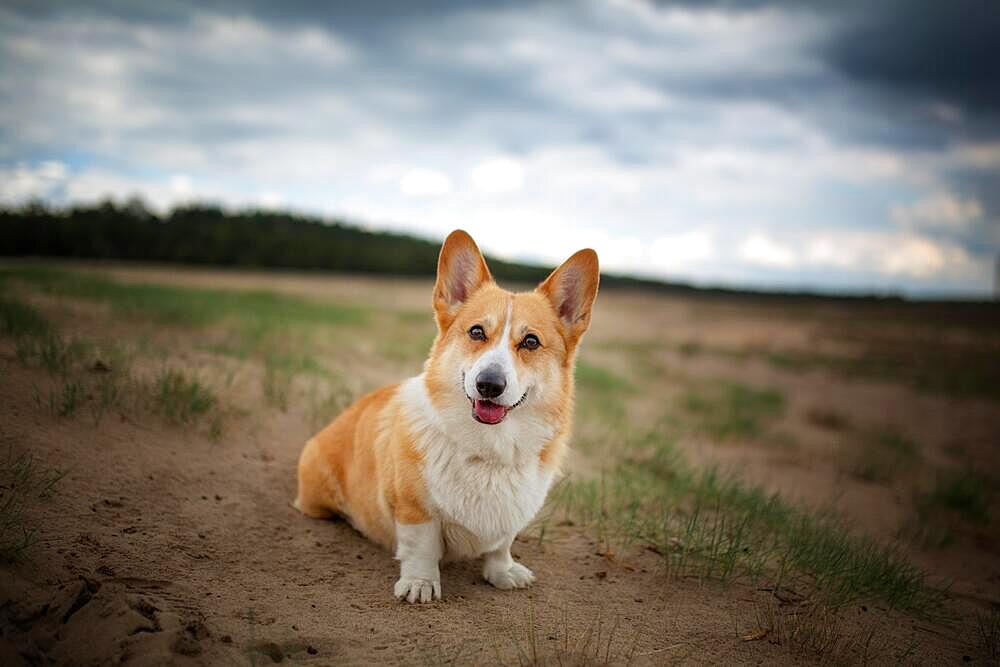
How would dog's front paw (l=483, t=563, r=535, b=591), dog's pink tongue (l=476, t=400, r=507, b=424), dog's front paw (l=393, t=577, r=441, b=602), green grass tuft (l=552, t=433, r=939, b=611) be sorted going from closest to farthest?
dog's pink tongue (l=476, t=400, r=507, b=424)
dog's front paw (l=393, t=577, r=441, b=602)
dog's front paw (l=483, t=563, r=535, b=591)
green grass tuft (l=552, t=433, r=939, b=611)

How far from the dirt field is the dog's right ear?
164cm

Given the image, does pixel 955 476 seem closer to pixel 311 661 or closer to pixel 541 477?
pixel 541 477

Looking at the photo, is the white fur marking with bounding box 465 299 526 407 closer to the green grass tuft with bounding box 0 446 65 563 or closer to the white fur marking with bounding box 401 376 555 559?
the white fur marking with bounding box 401 376 555 559

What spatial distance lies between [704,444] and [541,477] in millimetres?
6498

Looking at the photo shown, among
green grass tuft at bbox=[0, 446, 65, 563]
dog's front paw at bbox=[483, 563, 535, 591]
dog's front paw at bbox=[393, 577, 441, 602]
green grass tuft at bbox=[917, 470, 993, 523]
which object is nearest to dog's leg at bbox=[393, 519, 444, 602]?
dog's front paw at bbox=[393, 577, 441, 602]

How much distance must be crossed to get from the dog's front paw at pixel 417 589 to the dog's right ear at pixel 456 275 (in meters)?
1.45

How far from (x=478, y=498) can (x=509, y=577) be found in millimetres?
631

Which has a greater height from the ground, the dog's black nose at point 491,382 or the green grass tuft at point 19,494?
the dog's black nose at point 491,382

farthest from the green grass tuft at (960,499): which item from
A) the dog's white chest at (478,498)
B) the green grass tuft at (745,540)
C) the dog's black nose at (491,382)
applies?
the dog's black nose at (491,382)

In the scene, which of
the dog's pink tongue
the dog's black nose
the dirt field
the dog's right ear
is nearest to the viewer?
the dirt field

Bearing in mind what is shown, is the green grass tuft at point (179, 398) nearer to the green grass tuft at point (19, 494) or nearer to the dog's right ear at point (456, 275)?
the green grass tuft at point (19, 494)

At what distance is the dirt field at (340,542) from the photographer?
268cm

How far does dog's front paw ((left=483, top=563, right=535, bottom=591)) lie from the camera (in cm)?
340

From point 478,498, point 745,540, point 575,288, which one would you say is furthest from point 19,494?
point 745,540
